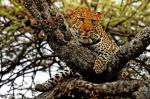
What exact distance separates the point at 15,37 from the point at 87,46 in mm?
2815

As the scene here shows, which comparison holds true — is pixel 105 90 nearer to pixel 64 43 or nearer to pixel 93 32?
pixel 64 43

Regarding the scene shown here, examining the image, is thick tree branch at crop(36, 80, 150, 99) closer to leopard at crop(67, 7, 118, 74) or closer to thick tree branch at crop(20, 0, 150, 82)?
thick tree branch at crop(20, 0, 150, 82)

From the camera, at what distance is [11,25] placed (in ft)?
23.8

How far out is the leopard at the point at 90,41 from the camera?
16.1ft

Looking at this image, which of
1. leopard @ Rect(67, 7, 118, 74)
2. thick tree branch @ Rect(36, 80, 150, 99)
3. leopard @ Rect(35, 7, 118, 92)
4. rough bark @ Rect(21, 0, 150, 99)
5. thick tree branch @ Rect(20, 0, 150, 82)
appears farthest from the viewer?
leopard @ Rect(67, 7, 118, 74)

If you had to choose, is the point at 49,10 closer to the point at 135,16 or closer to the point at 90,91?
the point at 90,91

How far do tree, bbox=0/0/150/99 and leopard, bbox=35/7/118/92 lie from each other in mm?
117

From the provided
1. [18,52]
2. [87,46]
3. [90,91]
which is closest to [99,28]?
[87,46]

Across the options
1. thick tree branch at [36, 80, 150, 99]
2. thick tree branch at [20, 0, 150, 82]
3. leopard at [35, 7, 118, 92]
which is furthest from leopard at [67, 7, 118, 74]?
thick tree branch at [36, 80, 150, 99]

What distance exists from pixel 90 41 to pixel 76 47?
0.73m

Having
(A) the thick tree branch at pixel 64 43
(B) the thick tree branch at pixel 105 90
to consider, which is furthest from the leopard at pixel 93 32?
(B) the thick tree branch at pixel 105 90

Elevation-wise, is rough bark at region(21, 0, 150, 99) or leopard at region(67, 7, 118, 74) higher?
leopard at region(67, 7, 118, 74)

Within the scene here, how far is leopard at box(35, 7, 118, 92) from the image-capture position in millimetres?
4912

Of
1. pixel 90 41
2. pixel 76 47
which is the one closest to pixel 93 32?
pixel 90 41
